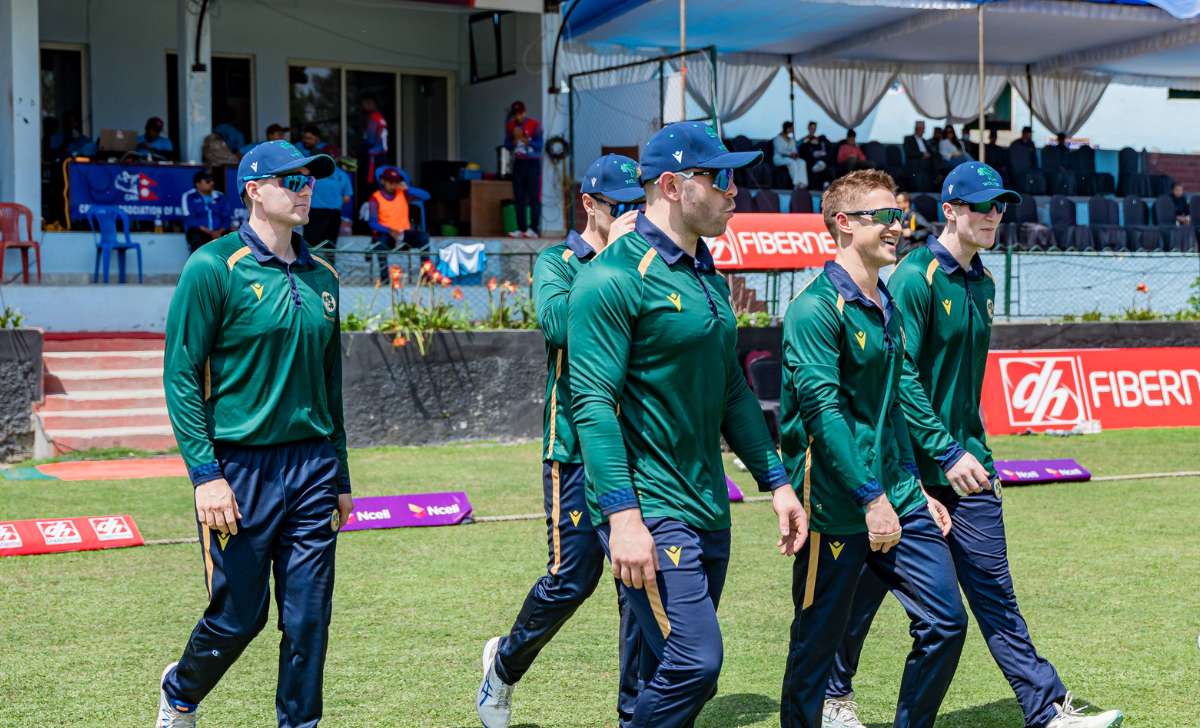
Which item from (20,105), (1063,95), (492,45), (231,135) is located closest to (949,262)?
(20,105)

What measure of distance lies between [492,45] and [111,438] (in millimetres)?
10877

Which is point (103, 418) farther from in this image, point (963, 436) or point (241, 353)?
point (963, 436)

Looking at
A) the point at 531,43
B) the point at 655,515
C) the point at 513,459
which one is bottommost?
the point at 513,459

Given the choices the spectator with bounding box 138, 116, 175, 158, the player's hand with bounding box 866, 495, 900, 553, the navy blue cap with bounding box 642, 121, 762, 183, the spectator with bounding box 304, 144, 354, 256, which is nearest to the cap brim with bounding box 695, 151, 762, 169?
the navy blue cap with bounding box 642, 121, 762, 183

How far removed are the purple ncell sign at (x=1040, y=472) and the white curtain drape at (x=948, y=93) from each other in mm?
16910

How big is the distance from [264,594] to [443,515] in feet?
15.2

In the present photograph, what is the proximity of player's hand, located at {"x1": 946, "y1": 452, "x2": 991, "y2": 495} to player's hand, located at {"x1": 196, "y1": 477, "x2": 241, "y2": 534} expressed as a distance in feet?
7.90

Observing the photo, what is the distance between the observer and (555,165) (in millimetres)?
19609

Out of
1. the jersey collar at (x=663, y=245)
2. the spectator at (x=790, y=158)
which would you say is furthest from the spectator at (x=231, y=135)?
the jersey collar at (x=663, y=245)

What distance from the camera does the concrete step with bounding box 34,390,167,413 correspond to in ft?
39.3

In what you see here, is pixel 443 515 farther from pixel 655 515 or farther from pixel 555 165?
pixel 555 165

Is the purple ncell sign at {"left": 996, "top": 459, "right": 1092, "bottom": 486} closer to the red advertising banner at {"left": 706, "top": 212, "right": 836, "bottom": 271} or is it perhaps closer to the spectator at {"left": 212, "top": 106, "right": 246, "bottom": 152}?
the red advertising banner at {"left": 706, "top": 212, "right": 836, "bottom": 271}

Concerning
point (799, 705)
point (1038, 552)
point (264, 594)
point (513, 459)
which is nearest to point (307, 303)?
point (264, 594)

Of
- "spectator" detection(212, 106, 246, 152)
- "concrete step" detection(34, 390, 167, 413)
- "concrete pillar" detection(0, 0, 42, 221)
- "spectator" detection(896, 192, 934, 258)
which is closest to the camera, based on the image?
"concrete step" detection(34, 390, 167, 413)
